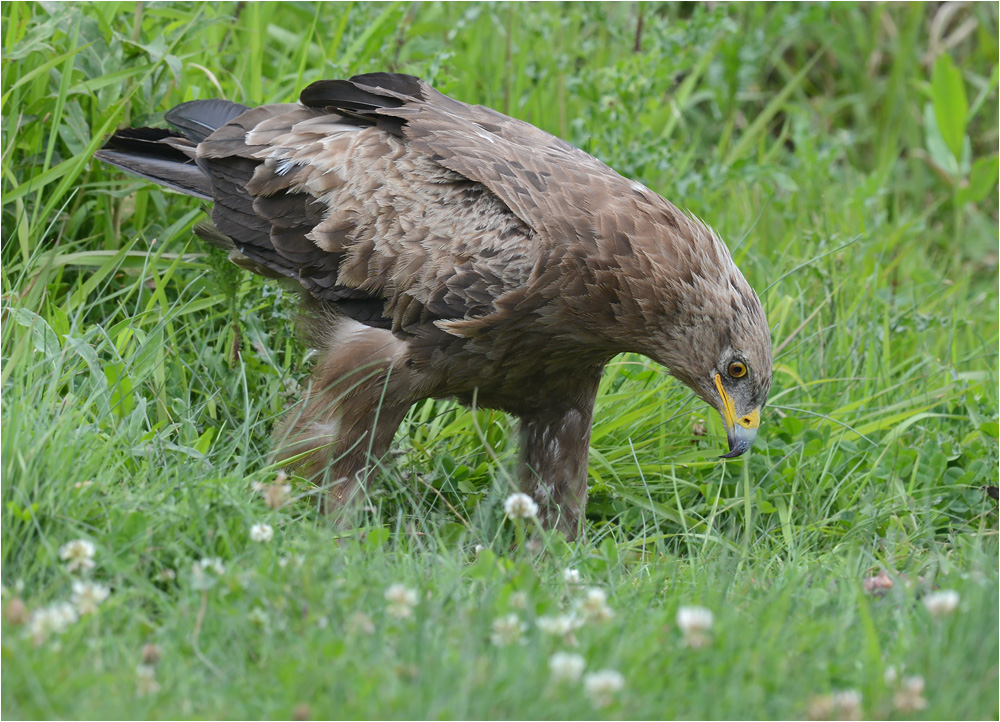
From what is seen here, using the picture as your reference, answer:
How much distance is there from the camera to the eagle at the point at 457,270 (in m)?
3.92

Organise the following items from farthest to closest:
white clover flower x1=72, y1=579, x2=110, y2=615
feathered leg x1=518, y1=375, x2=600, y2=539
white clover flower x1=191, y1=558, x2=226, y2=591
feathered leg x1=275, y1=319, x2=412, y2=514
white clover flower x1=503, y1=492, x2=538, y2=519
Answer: feathered leg x1=518, y1=375, x2=600, y2=539
feathered leg x1=275, y1=319, x2=412, y2=514
white clover flower x1=503, y1=492, x2=538, y2=519
white clover flower x1=191, y1=558, x2=226, y2=591
white clover flower x1=72, y1=579, x2=110, y2=615

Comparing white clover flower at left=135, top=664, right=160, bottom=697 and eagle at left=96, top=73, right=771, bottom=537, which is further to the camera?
eagle at left=96, top=73, right=771, bottom=537

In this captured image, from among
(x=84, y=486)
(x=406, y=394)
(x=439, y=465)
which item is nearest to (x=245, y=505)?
(x=84, y=486)

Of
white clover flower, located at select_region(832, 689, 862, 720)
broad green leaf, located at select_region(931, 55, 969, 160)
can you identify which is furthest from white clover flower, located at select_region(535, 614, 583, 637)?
broad green leaf, located at select_region(931, 55, 969, 160)

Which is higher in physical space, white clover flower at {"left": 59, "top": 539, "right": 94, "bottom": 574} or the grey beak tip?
the grey beak tip

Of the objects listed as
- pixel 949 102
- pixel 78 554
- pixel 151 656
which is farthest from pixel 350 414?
pixel 949 102

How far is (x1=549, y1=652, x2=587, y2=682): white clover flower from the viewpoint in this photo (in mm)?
2484

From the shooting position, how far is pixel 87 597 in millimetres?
2818

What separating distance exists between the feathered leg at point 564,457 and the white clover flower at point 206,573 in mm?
1779

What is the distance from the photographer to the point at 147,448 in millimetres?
3764

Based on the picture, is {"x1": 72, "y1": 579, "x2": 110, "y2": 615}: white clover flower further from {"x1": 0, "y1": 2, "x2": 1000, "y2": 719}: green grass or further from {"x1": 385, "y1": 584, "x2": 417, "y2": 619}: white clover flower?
{"x1": 385, "y1": 584, "x2": 417, "y2": 619}: white clover flower

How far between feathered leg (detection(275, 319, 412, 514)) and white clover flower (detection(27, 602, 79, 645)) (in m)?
1.37

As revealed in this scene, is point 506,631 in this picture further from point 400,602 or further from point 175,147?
point 175,147

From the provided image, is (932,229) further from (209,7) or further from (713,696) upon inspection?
(713,696)
